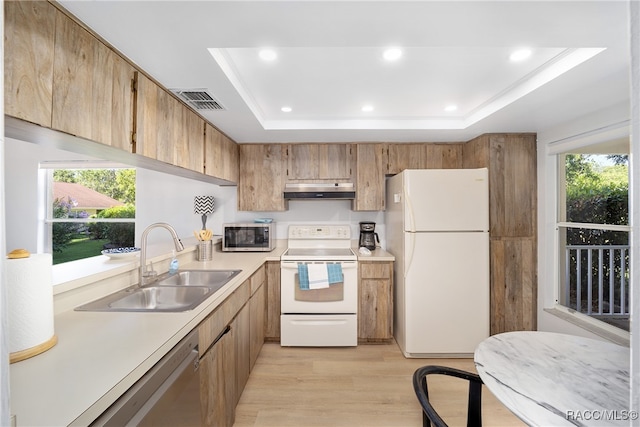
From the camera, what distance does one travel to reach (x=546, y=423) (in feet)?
2.58

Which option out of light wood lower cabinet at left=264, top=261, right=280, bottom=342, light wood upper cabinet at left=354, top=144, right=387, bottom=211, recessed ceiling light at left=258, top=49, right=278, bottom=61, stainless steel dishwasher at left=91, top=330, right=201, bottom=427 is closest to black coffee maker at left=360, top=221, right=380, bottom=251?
light wood upper cabinet at left=354, top=144, right=387, bottom=211

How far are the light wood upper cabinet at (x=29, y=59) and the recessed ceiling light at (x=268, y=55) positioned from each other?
88 cm

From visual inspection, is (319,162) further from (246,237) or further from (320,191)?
(246,237)

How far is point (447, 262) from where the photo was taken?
2447 millimetres

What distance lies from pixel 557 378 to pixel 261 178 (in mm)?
2872

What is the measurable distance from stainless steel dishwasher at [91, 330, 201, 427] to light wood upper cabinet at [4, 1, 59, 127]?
1.00m

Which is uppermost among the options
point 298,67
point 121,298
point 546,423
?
point 298,67

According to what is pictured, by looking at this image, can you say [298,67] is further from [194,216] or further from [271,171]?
[194,216]

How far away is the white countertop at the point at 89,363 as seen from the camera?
675 mm

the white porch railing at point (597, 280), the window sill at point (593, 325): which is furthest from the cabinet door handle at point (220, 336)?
the white porch railing at point (597, 280)

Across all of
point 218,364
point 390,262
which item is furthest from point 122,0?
point 390,262

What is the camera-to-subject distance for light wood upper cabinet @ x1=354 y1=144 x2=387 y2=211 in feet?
10.0

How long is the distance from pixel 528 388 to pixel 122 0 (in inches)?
82.4

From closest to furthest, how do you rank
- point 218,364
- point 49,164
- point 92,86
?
point 92,86 → point 218,364 → point 49,164
